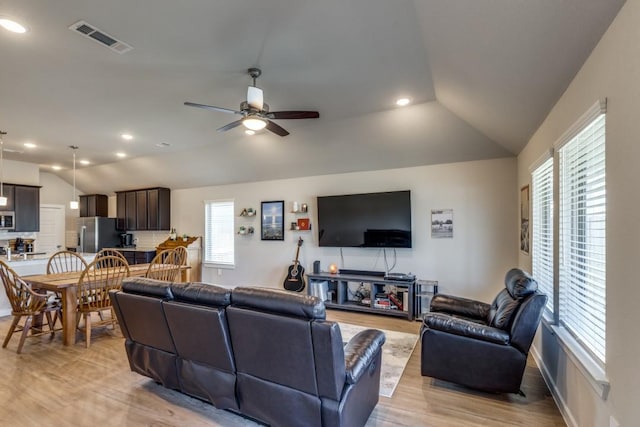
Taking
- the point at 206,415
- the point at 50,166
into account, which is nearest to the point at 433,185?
the point at 206,415

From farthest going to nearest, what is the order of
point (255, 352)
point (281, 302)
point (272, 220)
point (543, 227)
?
point (272, 220)
point (543, 227)
point (255, 352)
point (281, 302)

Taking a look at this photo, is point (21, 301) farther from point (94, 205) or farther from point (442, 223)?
point (94, 205)

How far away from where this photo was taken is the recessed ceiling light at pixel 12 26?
2316 millimetres

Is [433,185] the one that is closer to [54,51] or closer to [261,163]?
[261,163]

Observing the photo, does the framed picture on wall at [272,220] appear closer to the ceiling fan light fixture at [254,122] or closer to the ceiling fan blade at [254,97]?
the ceiling fan light fixture at [254,122]

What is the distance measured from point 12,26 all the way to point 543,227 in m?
5.01

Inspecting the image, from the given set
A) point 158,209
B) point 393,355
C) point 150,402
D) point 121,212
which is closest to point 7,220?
point 121,212

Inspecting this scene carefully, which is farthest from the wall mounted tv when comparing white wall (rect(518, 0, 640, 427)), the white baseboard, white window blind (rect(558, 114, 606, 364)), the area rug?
white wall (rect(518, 0, 640, 427))

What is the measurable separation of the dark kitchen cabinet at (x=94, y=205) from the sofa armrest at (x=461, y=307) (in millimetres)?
9278

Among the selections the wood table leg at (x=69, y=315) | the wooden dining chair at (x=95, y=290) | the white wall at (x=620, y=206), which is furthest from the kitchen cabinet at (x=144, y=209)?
the white wall at (x=620, y=206)

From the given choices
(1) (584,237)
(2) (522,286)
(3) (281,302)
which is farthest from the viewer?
(2) (522,286)

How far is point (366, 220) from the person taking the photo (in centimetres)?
533

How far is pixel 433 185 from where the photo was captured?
5.04 metres

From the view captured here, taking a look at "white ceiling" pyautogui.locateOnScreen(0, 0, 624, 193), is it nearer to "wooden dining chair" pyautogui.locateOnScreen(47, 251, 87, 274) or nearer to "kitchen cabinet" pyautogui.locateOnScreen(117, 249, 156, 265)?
"wooden dining chair" pyautogui.locateOnScreen(47, 251, 87, 274)
